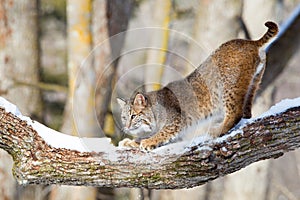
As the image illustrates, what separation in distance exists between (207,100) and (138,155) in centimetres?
54

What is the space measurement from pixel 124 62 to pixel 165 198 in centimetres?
160

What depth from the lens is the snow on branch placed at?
2773 millimetres

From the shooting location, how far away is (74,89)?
5.22 metres

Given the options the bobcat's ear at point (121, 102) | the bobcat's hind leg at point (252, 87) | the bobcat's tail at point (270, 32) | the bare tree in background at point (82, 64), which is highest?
the bare tree in background at point (82, 64)

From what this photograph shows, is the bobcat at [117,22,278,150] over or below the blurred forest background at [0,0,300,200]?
below

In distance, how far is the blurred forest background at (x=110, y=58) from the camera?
493 cm

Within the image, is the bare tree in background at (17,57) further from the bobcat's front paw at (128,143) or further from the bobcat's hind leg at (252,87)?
the bobcat's hind leg at (252,87)

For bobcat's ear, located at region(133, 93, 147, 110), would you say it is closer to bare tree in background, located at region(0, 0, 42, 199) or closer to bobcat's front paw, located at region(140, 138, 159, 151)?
bobcat's front paw, located at region(140, 138, 159, 151)

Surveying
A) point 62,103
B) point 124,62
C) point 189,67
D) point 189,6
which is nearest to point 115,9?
point 124,62

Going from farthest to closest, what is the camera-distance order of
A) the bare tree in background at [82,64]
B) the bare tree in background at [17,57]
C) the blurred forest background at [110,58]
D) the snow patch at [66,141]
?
1. the bare tree in background at [17,57]
2. the blurred forest background at [110,58]
3. the bare tree in background at [82,64]
4. the snow patch at [66,141]

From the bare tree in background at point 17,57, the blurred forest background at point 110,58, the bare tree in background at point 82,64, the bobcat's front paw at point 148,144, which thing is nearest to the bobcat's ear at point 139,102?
the bobcat's front paw at point 148,144

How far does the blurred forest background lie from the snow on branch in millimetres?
1319

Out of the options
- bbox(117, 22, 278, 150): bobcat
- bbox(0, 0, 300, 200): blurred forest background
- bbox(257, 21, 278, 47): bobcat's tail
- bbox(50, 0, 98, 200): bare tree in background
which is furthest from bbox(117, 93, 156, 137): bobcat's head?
bbox(50, 0, 98, 200): bare tree in background

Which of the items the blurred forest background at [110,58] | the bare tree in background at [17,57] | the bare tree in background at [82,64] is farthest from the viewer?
the bare tree in background at [17,57]
